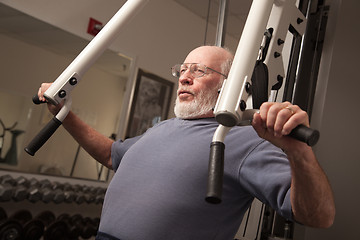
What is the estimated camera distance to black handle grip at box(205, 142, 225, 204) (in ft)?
1.99

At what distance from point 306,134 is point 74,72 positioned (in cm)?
65

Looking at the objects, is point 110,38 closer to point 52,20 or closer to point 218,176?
point 218,176

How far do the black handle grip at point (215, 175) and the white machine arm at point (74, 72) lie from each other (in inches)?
20.1

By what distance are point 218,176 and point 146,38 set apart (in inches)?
132

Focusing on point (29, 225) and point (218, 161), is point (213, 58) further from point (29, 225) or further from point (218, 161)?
point (29, 225)

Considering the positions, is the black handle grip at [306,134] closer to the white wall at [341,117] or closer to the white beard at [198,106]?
the white beard at [198,106]

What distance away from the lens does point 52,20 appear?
3064mm

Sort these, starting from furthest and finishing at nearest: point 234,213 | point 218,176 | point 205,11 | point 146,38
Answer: point 205,11, point 146,38, point 234,213, point 218,176

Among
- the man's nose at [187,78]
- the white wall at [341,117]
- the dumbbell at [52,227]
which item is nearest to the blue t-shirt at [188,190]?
the man's nose at [187,78]

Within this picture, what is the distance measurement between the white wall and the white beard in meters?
0.45

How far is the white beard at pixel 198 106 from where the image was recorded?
1.32m

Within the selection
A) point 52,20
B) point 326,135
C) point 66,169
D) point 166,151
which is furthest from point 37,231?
point 326,135

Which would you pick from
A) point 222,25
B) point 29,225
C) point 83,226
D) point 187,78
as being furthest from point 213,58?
point 83,226

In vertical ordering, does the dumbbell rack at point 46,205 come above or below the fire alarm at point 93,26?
below
